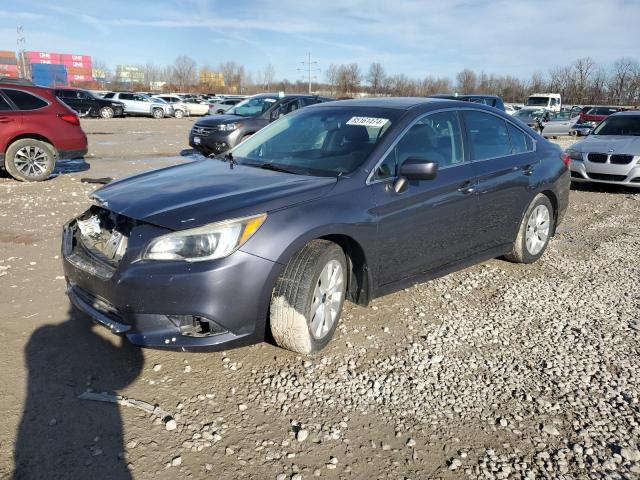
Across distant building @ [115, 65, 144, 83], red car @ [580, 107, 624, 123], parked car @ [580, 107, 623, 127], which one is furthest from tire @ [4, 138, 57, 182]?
distant building @ [115, 65, 144, 83]

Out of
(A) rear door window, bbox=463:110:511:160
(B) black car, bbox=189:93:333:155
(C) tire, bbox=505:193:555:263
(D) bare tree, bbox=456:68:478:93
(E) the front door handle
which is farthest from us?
(D) bare tree, bbox=456:68:478:93

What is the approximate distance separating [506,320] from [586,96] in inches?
2767

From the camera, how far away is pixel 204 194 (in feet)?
10.9

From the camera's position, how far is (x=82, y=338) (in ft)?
11.9

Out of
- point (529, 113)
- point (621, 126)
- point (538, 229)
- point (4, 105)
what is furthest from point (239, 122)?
point (529, 113)

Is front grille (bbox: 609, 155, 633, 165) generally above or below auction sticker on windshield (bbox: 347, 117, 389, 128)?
below

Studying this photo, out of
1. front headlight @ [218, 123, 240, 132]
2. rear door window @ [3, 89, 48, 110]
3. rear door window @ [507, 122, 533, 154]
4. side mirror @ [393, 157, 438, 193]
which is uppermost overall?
rear door window @ [3, 89, 48, 110]

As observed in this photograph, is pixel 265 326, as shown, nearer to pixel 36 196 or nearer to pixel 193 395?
pixel 193 395

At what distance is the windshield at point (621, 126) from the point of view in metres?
10.7

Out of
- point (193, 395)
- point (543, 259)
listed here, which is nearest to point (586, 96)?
point (543, 259)

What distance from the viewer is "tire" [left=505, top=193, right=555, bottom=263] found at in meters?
5.19

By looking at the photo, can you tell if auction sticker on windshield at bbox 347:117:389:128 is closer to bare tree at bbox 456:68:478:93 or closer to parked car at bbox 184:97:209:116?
parked car at bbox 184:97:209:116

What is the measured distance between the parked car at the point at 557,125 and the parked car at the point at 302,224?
21.3 metres

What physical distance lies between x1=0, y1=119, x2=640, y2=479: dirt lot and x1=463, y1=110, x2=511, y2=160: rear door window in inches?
48.2
